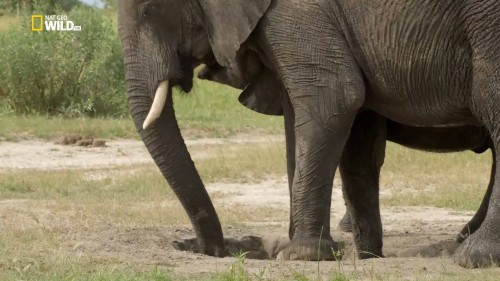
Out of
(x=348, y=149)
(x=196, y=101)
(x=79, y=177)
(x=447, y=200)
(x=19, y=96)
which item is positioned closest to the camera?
(x=348, y=149)

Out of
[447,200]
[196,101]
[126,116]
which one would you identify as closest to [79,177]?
[447,200]

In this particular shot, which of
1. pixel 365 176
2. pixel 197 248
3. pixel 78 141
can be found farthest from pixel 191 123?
pixel 365 176

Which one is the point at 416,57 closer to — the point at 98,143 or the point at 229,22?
the point at 229,22

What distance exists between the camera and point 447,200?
11992 millimetres

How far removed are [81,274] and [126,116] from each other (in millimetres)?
11992

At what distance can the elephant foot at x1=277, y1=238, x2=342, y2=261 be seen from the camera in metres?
8.24

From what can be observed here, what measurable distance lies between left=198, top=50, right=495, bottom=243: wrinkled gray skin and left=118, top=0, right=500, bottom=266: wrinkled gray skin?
0.16m

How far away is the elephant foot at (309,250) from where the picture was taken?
8.24 metres

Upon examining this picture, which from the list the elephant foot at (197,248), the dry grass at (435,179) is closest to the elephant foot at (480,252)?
the elephant foot at (197,248)

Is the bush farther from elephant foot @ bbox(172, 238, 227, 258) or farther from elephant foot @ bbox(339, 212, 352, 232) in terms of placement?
elephant foot @ bbox(172, 238, 227, 258)

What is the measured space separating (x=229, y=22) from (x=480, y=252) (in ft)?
7.02

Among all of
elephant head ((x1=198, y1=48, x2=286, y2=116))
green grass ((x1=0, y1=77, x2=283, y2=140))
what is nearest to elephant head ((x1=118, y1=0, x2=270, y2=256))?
elephant head ((x1=198, y1=48, x2=286, y2=116))

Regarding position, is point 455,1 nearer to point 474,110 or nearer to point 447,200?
point 474,110

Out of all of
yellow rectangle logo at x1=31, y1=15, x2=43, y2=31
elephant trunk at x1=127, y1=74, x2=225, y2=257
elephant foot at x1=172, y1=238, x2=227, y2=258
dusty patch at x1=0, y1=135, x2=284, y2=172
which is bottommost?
dusty patch at x1=0, y1=135, x2=284, y2=172
